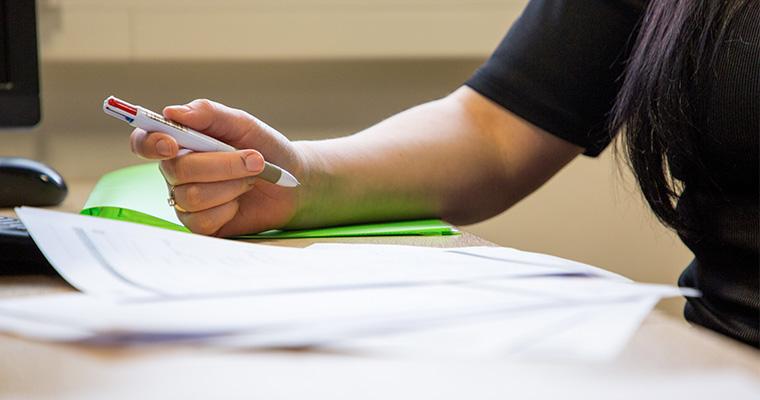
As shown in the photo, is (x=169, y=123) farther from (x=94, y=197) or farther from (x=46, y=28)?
(x=46, y=28)

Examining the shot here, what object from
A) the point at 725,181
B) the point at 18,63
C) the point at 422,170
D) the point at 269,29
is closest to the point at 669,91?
the point at 725,181

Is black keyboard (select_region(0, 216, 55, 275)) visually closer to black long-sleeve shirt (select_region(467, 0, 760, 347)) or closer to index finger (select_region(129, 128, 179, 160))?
index finger (select_region(129, 128, 179, 160))

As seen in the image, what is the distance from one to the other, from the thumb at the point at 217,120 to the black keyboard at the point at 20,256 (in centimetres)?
14

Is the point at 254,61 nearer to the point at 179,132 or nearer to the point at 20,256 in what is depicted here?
the point at 179,132

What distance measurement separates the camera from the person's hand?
22.8 inches

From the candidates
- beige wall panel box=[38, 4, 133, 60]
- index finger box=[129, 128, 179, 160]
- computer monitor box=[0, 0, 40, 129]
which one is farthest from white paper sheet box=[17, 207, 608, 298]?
beige wall panel box=[38, 4, 133, 60]

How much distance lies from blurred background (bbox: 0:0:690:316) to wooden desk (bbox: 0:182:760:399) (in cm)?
99

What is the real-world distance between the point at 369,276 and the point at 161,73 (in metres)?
0.98

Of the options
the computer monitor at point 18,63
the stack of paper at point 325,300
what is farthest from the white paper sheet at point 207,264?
the computer monitor at point 18,63

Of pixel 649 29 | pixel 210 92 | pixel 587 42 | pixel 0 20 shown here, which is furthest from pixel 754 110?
pixel 210 92

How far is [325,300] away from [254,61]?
0.99m

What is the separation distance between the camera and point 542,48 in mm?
798

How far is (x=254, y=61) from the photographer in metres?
1.28

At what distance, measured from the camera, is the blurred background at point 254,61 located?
3.98 ft
